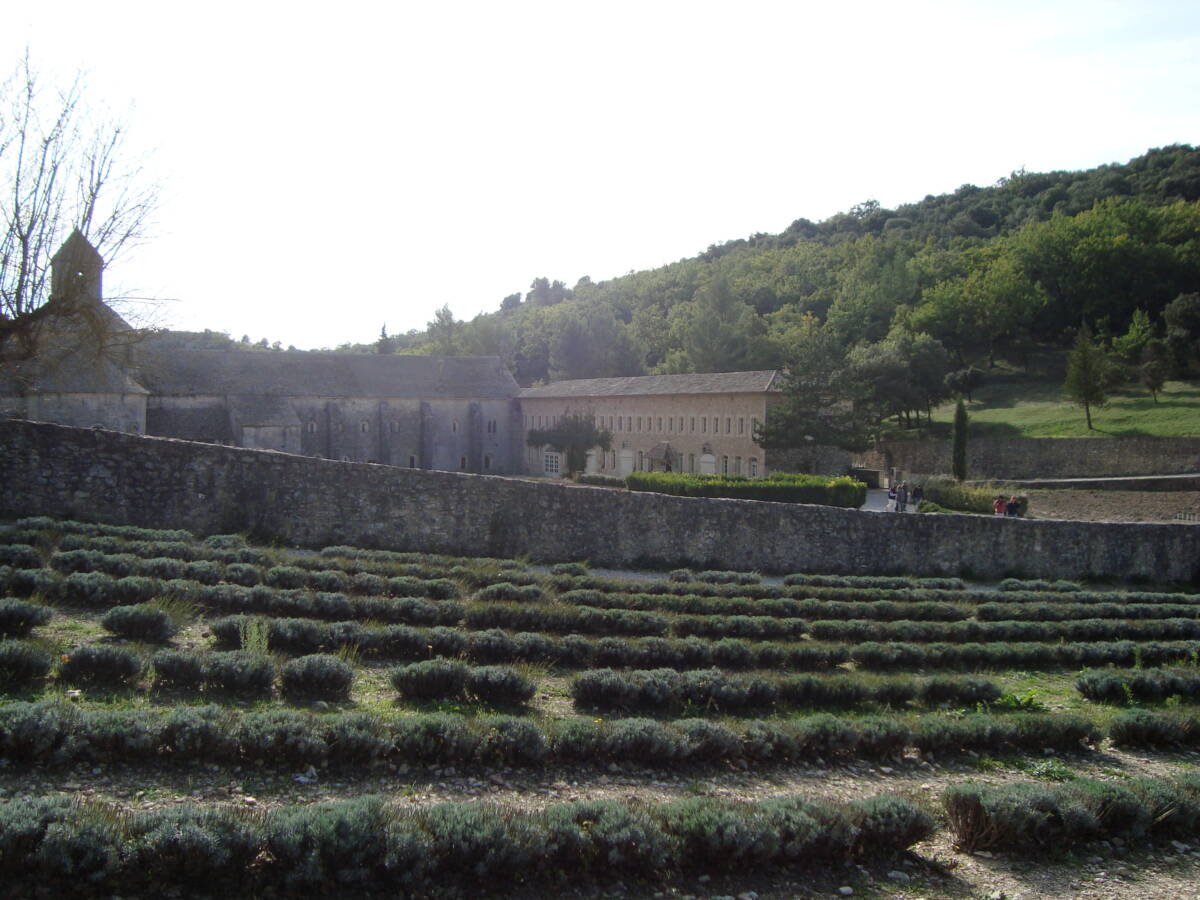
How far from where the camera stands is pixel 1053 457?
145ft

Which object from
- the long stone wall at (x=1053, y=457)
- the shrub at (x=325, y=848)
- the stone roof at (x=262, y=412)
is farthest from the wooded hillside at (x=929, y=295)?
the shrub at (x=325, y=848)

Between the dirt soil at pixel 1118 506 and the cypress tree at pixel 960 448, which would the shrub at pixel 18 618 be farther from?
the cypress tree at pixel 960 448

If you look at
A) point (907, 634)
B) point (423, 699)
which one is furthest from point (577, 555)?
point (423, 699)

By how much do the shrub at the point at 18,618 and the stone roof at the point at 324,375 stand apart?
34.0 meters

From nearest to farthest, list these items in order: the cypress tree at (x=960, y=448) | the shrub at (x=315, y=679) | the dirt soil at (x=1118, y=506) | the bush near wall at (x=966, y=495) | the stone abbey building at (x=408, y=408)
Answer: the shrub at (x=315, y=679)
the dirt soil at (x=1118, y=506)
the bush near wall at (x=966, y=495)
the cypress tree at (x=960, y=448)
the stone abbey building at (x=408, y=408)

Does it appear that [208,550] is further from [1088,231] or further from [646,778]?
[1088,231]

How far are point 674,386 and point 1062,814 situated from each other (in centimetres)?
4219

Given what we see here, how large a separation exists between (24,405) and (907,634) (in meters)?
32.8

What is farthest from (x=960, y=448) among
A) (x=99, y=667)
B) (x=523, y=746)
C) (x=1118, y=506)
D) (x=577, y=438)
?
(x=99, y=667)

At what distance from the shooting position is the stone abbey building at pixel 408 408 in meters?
42.3

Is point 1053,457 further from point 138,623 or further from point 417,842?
point 417,842

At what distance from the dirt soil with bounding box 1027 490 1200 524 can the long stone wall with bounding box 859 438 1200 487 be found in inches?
253

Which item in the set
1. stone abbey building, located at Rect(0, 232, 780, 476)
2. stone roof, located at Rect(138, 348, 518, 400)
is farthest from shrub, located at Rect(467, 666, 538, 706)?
stone roof, located at Rect(138, 348, 518, 400)

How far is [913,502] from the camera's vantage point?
39.5m
